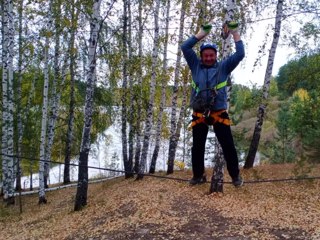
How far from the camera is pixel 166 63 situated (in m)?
13.7

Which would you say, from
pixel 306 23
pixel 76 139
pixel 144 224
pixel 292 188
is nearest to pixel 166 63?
pixel 306 23

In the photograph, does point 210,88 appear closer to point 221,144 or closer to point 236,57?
point 236,57

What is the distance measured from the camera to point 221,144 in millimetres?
4691

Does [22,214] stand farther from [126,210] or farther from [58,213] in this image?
[126,210]

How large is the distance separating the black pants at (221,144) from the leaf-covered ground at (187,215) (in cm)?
257

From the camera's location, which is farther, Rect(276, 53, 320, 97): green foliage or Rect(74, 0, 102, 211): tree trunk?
Rect(276, 53, 320, 97): green foliage

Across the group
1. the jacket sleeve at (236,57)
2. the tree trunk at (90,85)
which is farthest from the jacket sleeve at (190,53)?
the tree trunk at (90,85)

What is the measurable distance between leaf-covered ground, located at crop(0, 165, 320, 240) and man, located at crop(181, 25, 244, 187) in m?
2.98

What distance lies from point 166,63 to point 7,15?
5452 millimetres

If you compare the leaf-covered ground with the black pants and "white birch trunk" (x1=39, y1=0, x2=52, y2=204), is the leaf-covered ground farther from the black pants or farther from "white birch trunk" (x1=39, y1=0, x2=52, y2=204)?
the black pants

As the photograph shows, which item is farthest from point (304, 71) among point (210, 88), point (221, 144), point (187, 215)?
point (210, 88)

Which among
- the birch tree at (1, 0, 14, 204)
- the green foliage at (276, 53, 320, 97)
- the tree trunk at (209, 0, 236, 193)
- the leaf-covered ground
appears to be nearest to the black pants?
the leaf-covered ground

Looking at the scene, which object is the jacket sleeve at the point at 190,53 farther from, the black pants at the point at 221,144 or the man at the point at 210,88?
the black pants at the point at 221,144

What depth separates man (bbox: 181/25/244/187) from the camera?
14.4 ft
